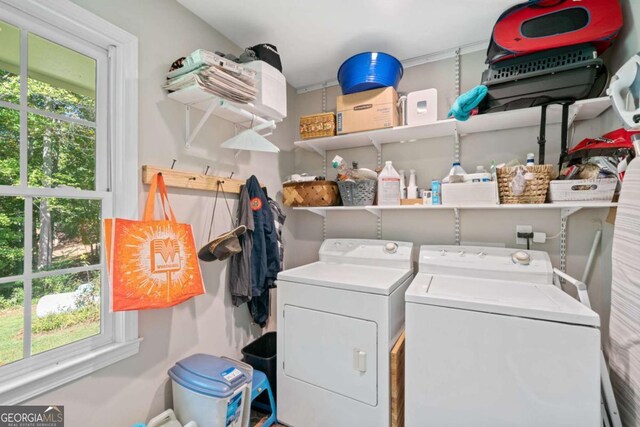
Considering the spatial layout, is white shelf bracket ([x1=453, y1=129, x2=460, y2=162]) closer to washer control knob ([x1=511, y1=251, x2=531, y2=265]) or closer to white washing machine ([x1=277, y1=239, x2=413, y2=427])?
washer control knob ([x1=511, y1=251, x2=531, y2=265])

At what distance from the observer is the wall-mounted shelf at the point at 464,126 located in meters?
1.58

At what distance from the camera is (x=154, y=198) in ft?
4.55

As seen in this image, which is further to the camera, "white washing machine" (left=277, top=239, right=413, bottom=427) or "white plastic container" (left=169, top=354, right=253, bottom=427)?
"white washing machine" (left=277, top=239, right=413, bottom=427)

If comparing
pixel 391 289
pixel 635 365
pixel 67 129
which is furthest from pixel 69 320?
pixel 635 365

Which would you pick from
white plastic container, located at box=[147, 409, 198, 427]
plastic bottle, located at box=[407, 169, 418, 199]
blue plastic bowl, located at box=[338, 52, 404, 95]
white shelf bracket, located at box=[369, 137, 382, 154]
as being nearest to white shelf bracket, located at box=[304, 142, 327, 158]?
white shelf bracket, located at box=[369, 137, 382, 154]

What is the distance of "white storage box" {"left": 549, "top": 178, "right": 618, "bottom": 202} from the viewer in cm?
141

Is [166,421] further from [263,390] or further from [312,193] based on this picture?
[312,193]

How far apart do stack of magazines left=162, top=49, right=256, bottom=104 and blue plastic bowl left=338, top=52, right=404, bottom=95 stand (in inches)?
28.6

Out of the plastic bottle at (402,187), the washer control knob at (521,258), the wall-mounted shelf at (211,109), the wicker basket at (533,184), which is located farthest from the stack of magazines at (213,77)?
the washer control knob at (521,258)

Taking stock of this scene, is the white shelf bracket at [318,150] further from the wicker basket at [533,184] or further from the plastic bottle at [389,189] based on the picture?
the wicker basket at [533,184]

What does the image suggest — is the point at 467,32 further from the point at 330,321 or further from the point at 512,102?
the point at 330,321

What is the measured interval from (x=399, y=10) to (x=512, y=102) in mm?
861

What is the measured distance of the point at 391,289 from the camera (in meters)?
1.51

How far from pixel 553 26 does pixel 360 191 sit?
138 centimetres
